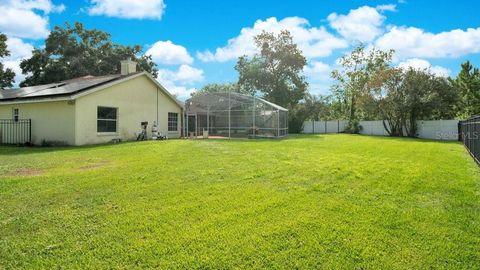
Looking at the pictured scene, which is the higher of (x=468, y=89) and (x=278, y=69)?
(x=278, y=69)

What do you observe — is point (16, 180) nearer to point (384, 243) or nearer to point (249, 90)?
point (384, 243)

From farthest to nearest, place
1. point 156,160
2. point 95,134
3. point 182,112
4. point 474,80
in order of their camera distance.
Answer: point 474,80
point 182,112
point 95,134
point 156,160

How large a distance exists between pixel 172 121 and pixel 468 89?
30.2 m

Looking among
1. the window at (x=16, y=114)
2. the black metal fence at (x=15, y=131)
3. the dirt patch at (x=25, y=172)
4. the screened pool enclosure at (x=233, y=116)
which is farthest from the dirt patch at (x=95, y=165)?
the screened pool enclosure at (x=233, y=116)

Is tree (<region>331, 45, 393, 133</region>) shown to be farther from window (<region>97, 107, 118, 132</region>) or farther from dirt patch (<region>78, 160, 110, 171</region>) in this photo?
dirt patch (<region>78, 160, 110, 171</region>)

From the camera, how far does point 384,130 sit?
2828 cm

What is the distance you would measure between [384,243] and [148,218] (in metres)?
2.76

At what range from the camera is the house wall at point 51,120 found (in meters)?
14.4

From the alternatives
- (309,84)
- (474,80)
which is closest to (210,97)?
(309,84)

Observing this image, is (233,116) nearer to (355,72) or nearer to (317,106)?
(317,106)

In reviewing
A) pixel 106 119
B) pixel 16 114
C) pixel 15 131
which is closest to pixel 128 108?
pixel 106 119

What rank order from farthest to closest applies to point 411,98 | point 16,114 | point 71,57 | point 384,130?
point 71,57 → point 384,130 → point 411,98 → point 16,114

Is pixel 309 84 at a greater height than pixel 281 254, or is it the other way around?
pixel 309 84

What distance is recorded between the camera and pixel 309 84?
35.6m
